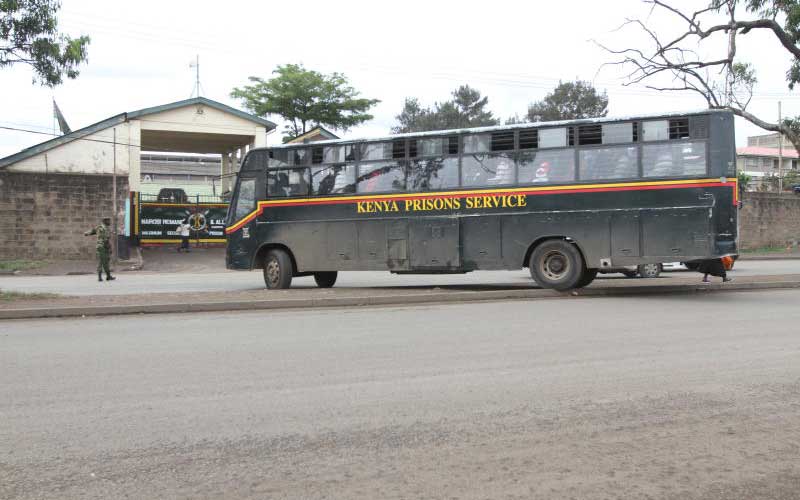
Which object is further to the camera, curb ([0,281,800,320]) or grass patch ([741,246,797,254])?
grass patch ([741,246,797,254])

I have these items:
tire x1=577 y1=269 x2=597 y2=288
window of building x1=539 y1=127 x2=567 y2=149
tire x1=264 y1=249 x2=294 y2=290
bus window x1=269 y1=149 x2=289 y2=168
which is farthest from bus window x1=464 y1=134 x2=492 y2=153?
tire x1=264 y1=249 x2=294 y2=290

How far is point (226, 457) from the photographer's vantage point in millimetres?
4156

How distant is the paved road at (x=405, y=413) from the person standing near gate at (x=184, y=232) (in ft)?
77.1

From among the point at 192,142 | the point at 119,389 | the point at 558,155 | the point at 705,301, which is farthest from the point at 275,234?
the point at 192,142

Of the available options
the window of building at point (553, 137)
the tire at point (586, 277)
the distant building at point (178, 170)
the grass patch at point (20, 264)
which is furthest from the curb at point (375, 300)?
the distant building at point (178, 170)

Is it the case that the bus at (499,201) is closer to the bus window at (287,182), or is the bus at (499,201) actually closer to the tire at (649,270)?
the bus window at (287,182)

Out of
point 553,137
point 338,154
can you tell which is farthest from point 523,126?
point 338,154

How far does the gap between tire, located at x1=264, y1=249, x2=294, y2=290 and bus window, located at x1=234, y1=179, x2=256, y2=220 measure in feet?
3.90

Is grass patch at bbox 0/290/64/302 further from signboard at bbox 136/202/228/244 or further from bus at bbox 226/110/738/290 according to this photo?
signboard at bbox 136/202/228/244

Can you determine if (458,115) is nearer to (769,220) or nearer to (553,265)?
(769,220)

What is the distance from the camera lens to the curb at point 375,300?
36.4 ft

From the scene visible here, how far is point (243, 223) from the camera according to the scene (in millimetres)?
16844

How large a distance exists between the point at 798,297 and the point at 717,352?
7.18 meters

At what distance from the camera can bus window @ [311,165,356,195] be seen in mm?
15891
